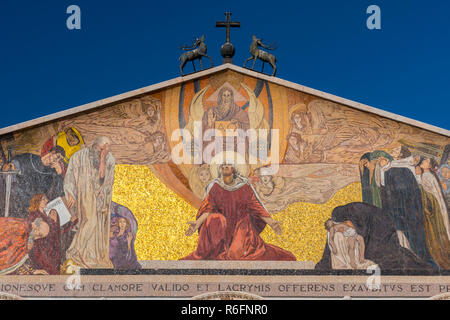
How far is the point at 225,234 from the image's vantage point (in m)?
12.1

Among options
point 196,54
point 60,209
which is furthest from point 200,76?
point 60,209

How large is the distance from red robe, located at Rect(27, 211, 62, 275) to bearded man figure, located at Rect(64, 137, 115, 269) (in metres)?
0.25

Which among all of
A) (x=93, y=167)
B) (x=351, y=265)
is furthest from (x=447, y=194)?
(x=93, y=167)

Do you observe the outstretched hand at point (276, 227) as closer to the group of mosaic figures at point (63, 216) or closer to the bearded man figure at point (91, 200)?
the group of mosaic figures at point (63, 216)

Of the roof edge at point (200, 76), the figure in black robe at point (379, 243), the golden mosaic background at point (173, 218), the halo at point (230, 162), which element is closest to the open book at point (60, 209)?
the golden mosaic background at point (173, 218)

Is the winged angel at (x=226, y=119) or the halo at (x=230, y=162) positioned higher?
the winged angel at (x=226, y=119)

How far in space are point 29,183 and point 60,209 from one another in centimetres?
79

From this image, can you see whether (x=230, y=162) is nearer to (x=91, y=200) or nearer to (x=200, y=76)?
(x=200, y=76)

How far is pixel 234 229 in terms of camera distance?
12164mm

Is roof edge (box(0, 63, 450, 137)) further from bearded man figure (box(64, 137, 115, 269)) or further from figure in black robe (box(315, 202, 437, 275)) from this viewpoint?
figure in black robe (box(315, 202, 437, 275))

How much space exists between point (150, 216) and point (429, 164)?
537 centimetres

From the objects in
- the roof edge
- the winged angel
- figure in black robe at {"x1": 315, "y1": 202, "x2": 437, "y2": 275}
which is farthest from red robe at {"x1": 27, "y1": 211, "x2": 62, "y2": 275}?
figure in black robe at {"x1": 315, "y1": 202, "x2": 437, "y2": 275}

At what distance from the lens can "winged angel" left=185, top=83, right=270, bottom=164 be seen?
12656 millimetres

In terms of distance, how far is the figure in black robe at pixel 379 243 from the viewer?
38.9 ft
